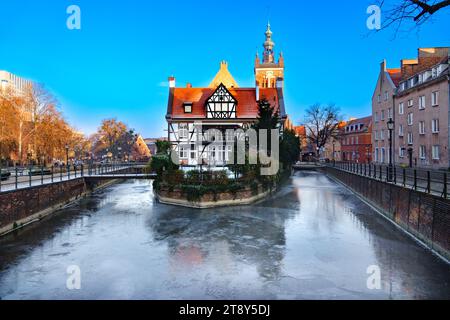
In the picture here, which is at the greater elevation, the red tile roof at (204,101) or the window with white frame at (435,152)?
the red tile roof at (204,101)

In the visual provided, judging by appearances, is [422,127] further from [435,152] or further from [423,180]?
[423,180]

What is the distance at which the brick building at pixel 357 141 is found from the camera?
68188 millimetres

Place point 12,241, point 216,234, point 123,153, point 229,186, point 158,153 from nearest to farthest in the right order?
point 12,241
point 216,234
point 229,186
point 158,153
point 123,153

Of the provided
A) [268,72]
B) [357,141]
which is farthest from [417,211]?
[268,72]

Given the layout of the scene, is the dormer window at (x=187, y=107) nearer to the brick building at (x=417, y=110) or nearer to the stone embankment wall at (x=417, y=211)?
the brick building at (x=417, y=110)

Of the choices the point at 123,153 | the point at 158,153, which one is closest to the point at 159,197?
the point at 158,153

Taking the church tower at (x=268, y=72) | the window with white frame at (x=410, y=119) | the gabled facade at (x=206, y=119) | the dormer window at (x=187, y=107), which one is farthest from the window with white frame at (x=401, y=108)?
the church tower at (x=268, y=72)

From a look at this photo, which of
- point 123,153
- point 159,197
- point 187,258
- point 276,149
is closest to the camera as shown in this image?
point 187,258

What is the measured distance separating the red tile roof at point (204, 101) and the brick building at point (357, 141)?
24.7 metres

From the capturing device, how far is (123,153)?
79.6 metres

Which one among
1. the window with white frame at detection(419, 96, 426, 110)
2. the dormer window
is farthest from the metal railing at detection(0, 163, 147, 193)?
the window with white frame at detection(419, 96, 426, 110)

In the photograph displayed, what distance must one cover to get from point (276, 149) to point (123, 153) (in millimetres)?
53256
